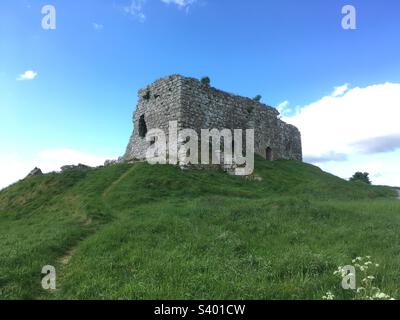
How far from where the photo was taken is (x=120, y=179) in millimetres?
26844

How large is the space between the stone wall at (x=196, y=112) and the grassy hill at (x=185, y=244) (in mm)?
Result: 8833

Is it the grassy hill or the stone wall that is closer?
the grassy hill

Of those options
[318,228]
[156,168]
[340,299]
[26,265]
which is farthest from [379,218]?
[156,168]

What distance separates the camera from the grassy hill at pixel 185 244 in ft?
29.9

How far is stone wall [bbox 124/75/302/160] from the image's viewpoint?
31.6m

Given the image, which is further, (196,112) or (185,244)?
(196,112)

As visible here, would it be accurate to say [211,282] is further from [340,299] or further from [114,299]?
[340,299]

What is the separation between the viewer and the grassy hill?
910cm

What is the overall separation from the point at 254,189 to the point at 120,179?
31.3 ft

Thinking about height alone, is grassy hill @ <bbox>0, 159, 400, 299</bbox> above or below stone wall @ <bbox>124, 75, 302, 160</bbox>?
below

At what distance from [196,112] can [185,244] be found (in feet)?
67.9

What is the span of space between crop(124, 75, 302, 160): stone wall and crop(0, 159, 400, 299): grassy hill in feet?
29.0

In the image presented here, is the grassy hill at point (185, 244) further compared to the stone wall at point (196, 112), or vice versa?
the stone wall at point (196, 112)

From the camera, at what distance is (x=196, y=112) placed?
32.0 metres
